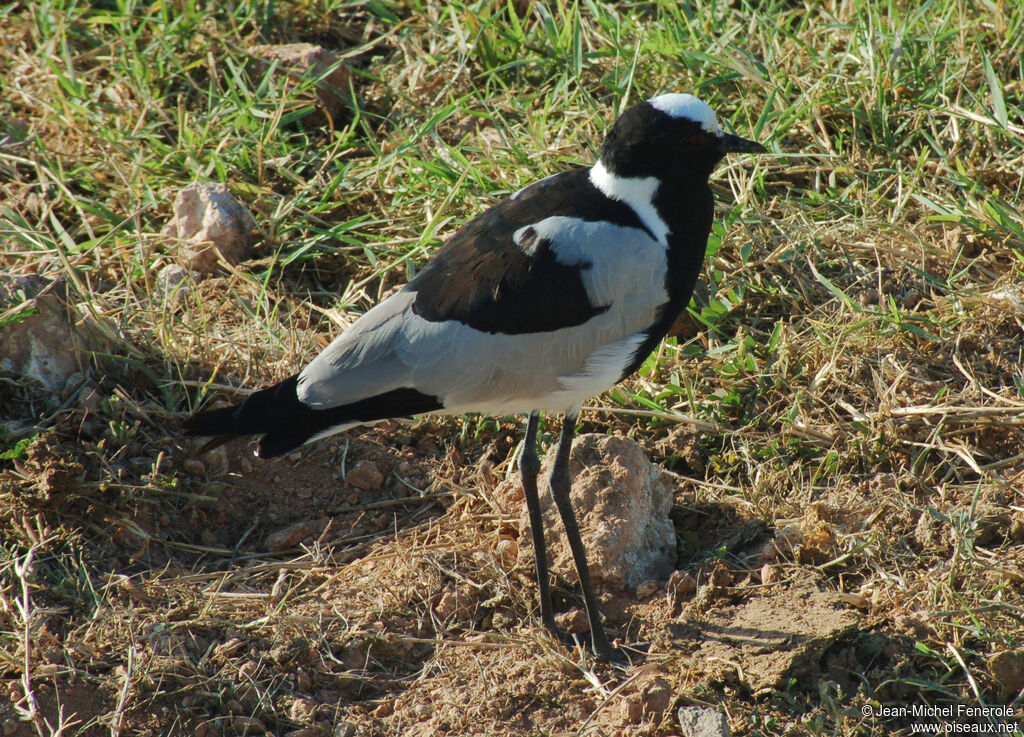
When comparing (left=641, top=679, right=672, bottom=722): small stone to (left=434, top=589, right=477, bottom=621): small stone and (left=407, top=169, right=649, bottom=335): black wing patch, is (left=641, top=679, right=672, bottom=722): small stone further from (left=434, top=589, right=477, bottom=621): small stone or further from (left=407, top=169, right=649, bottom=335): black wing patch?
(left=407, top=169, right=649, bottom=335): black wing patch

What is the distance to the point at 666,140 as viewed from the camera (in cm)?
312

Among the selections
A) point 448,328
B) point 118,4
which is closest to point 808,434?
point 448,328

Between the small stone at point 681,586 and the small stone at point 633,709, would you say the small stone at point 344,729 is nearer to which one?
the small stone at point 633,709

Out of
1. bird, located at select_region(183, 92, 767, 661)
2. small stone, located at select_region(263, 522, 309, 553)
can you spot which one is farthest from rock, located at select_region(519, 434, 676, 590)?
small stone, located at select_region(263, 522, 309, 553)

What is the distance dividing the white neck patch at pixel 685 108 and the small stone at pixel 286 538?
1.65 meters

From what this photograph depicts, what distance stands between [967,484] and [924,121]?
5.41 feet

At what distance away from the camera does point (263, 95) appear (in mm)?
4859

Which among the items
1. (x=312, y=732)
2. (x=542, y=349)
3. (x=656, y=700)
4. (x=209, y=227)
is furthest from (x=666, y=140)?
(x=209, y=227)

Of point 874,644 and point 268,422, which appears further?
point 268,422

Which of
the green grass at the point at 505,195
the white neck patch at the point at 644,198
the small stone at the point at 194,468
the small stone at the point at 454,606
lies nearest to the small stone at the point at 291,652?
the green grass at the point at 505,195

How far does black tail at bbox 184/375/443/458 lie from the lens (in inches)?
121

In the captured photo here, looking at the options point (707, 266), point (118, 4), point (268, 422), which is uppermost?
point (118, 4)

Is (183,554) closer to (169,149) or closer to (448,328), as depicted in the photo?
(448,328)

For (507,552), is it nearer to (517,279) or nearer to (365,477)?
(365,477)
